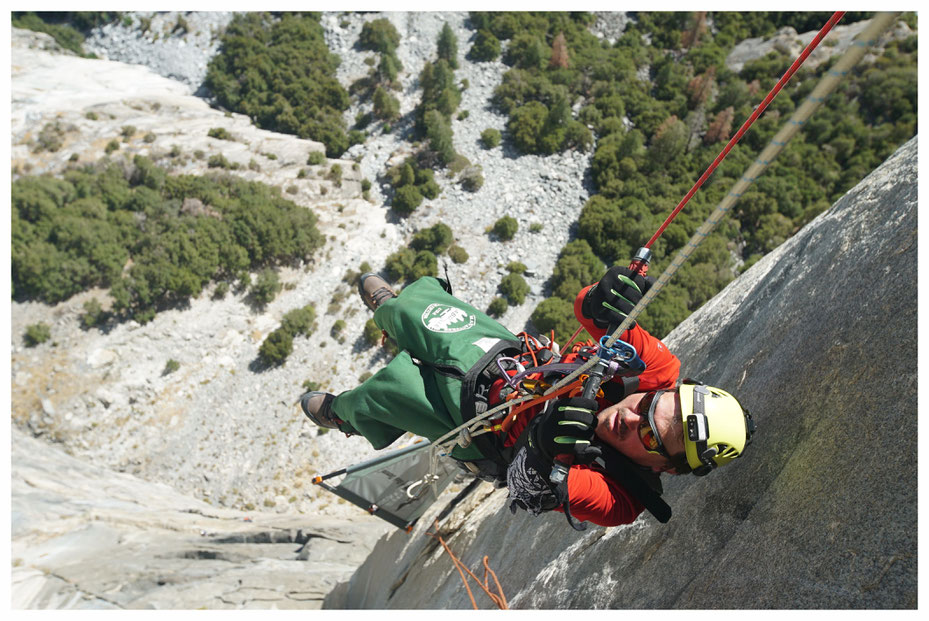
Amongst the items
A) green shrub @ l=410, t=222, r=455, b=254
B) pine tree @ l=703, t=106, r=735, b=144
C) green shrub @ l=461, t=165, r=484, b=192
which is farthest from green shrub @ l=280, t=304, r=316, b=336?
pine tree @ l=703, t=106, r=735, b=144

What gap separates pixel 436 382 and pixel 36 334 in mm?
21180

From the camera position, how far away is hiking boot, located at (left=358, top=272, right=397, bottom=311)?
17.4 ft

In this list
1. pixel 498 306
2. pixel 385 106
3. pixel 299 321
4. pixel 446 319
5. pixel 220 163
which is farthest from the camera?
pixel 385 106

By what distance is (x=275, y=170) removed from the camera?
84.9 ft

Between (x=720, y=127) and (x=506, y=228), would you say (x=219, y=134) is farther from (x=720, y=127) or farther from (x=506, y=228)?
(x=720, y=127)

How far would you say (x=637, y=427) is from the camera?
9.14 feet

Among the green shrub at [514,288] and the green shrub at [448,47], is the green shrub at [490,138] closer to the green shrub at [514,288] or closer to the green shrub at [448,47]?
the green shrub at [448,47]

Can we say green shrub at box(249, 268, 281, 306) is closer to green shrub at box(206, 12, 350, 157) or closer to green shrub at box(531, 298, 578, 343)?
green shrub at box(206, 12, 350, 157)

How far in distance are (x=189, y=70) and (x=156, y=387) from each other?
2798 centimetres

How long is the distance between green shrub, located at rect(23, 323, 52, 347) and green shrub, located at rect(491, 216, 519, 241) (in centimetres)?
1860

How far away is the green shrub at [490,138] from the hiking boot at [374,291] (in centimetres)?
2323

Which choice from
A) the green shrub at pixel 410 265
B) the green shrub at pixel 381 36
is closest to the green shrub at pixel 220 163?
the green shrub at pixel 410 265

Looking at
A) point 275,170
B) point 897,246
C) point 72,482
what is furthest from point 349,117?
point 897,246

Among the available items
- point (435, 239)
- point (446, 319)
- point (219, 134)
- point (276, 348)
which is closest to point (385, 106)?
point (219, 134)
